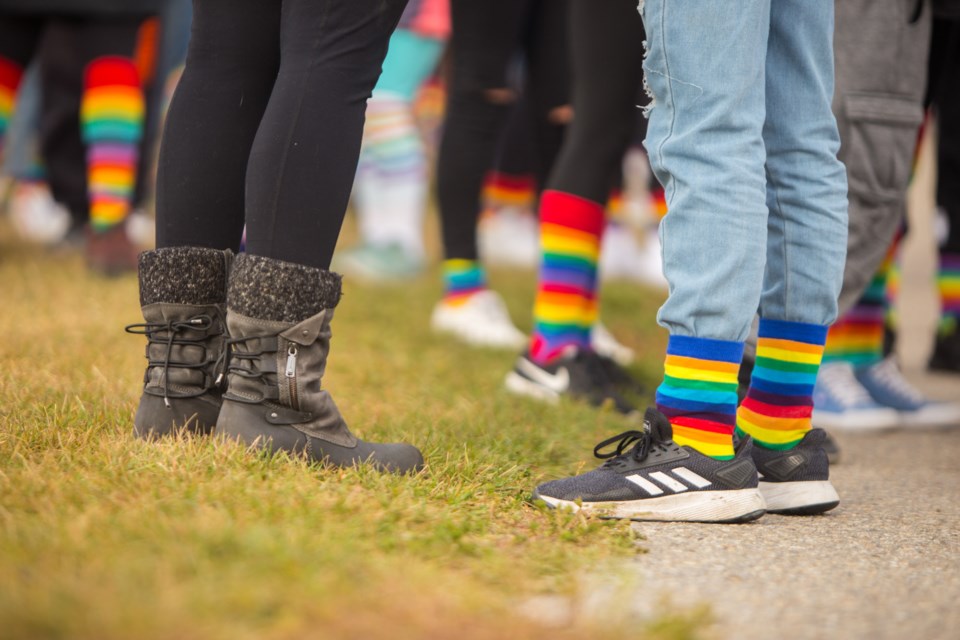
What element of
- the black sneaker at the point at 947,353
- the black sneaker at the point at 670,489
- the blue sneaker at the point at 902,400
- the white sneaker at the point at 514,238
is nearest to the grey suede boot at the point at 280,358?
the black sneaker at the point at 670,489

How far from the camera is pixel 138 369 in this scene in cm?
225

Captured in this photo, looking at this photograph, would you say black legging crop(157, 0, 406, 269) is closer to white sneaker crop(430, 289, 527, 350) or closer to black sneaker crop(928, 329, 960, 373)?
white sneaker crop(430, 289, 527, 350)

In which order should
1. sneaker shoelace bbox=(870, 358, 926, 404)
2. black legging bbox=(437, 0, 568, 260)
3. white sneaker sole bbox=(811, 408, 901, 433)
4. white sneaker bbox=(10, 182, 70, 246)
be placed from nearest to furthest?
white sneaker sole bbox=(811, 408, 901, 433), sneaker shoelace bbox=(870, 358, 926, 404), black legging bbox=(437, 0, 568, 260), white sneaker bbox=(10, 182, 70, 246)

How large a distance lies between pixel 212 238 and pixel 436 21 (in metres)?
3.13

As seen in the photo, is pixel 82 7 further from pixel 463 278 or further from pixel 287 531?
pixel 287 531

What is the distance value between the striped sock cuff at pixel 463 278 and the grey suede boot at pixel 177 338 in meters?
1.60

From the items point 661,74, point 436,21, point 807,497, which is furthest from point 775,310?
point 436,21

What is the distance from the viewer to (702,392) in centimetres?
153

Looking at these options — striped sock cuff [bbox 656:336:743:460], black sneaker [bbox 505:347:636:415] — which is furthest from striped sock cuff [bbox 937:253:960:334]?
striped sock cuff [bbox 656:336:743:460]

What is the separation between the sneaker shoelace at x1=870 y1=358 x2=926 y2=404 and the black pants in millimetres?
2767

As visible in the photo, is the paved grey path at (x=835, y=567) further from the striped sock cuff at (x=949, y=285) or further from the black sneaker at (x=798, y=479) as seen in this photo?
the striped sock cuff at (x=949, y=285)

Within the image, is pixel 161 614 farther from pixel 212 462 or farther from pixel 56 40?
pixel 56 40

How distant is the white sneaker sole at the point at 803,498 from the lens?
5.44 ft

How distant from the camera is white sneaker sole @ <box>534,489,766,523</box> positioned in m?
1.53
